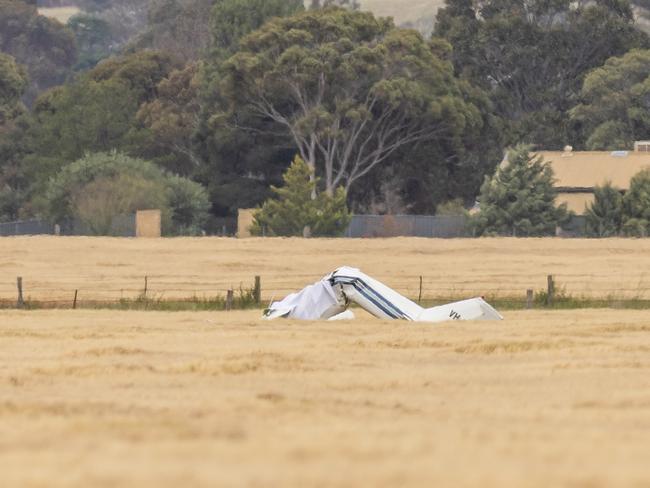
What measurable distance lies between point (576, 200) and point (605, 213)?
5.75 m

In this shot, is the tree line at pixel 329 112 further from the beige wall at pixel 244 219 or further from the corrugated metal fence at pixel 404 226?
the beige wall at pixel 244 219

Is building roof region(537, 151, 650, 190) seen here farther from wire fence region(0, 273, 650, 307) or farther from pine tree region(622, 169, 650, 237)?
wire fence region(0, 273, 650, 307)

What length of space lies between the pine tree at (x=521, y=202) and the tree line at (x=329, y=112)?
21.8 ft

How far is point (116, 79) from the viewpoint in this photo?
110125 millimetres

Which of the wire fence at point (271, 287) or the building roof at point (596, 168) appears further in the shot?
the building roof at point (596, 168)

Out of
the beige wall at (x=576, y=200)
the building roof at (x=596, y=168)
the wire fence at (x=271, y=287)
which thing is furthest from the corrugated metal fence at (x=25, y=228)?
the wire fence at (x=271, y=287)

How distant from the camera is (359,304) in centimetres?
4381

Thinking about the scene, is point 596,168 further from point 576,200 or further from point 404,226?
point 404,226

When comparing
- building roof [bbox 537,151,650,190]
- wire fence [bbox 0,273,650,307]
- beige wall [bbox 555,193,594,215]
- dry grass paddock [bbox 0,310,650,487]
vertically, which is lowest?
dry grass paddock [bbox 0,310,650,487]

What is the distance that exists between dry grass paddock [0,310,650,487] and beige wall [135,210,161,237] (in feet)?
132

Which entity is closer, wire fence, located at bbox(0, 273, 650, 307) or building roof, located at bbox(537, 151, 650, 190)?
wire fence, located at bbox(0, 273, 650, 307)

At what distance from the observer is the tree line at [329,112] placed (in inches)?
3664

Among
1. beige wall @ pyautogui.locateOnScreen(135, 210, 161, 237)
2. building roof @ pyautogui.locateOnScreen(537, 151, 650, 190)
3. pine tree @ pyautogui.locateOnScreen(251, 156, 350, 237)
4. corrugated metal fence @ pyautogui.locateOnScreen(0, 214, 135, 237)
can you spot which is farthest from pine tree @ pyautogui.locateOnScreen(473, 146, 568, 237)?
corrugated metal fence @ pyautogui.locateOnScreen(0, 214, 135, 237)

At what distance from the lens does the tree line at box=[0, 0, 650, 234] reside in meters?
93.1
